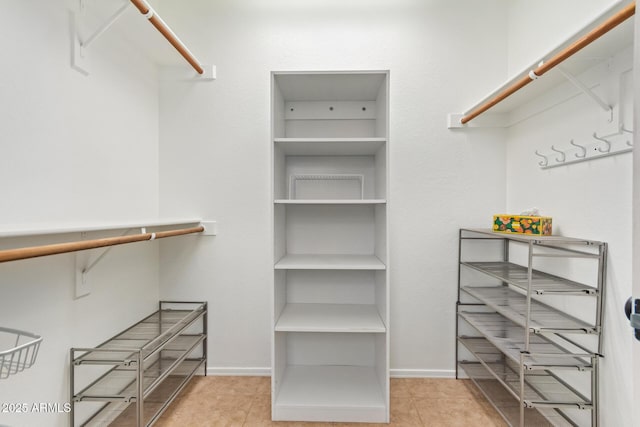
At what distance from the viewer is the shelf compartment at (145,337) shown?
1.40m

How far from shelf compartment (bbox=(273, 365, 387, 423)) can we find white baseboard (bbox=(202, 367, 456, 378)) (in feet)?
0.64

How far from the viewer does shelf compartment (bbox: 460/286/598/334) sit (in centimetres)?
133

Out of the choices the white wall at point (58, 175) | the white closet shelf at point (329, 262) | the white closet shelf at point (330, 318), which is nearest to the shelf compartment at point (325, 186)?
the white closet shelf at point (329, 262)

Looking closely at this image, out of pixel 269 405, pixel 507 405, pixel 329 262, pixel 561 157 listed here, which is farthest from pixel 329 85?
pixel 507 405

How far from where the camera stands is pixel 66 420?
1.39 metres

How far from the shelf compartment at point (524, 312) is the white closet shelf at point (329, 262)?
0.59m

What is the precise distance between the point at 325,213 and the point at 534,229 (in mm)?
1121

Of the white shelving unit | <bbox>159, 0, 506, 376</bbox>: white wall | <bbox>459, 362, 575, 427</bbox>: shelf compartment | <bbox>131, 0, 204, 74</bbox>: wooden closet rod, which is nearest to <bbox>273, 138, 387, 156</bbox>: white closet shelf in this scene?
the white shelving unit

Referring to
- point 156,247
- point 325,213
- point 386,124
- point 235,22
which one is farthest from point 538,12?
point 156,247

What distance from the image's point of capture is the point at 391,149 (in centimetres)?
211

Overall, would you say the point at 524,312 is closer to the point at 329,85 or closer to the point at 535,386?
the point at 535,386

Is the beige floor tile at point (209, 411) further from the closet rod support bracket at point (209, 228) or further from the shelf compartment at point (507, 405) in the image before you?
the shelf compartment at point (507, 405)

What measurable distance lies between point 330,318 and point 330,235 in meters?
0.53

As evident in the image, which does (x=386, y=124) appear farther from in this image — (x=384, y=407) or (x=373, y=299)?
(x=384, y=407)
